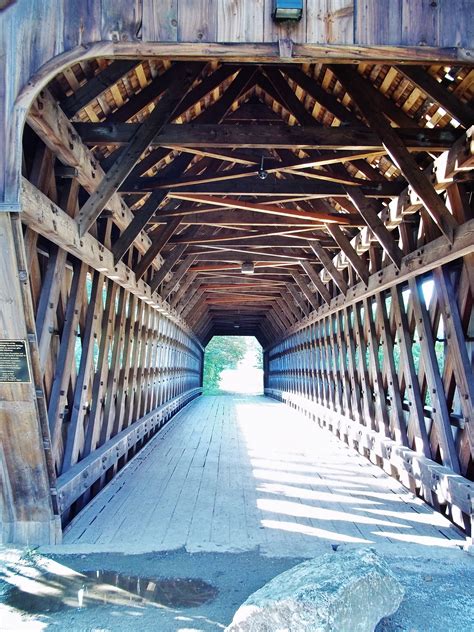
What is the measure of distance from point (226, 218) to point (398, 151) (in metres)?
3.52

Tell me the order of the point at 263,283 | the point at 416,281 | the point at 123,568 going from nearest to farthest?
the point at 123,568, the point at 416,281, the point at 263,283

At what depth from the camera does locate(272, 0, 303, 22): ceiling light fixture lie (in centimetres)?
279

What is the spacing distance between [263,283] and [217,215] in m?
6.06

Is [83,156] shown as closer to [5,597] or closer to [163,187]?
[163,187]

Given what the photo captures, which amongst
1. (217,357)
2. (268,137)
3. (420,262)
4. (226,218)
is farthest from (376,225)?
(217,357)

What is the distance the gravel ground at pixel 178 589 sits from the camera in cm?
275

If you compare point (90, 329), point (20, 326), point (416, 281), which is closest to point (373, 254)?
point (416, 281)

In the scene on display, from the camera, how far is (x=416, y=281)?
5312 millimetres

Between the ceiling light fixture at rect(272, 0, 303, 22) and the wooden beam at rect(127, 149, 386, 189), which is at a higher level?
the wooden beam at rect(127, 149, 386, 189)

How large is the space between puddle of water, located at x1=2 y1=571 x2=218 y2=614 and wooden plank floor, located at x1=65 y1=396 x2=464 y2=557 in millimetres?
470

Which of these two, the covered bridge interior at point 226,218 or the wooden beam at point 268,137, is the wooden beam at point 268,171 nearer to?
the covered bridge interior at point 226,218

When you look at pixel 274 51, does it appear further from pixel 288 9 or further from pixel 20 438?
pixel 20 438

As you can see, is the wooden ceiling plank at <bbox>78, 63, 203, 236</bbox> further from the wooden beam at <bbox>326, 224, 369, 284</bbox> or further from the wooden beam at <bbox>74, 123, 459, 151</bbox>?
the wooden beam at <bbox>326, 224, 369, 284</bbox>

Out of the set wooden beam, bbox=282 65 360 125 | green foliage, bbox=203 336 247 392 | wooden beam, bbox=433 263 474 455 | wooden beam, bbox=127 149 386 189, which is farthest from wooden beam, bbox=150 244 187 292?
green foliage, bbox=203 336 247 392
